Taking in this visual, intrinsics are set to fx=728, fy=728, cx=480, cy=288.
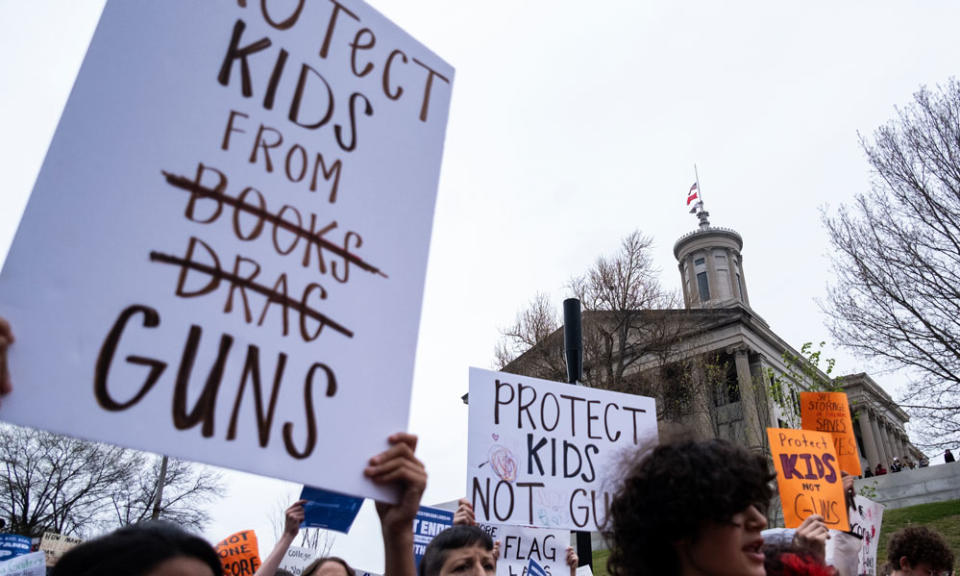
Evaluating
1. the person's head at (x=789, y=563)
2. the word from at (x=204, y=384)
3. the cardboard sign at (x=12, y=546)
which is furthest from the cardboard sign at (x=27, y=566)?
the person's head at (x=789, y=563)

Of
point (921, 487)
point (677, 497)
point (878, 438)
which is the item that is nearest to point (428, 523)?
point (677, 497)

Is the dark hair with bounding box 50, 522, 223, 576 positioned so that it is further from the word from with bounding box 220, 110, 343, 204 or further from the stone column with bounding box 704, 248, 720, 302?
the stone column with bounding box 704, 248, 720, 302

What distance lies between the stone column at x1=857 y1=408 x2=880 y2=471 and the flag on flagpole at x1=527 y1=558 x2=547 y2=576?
5499 cm

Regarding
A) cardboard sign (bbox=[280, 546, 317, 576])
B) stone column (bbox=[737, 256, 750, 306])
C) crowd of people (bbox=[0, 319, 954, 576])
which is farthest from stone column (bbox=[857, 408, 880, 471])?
crowd of people (bbox=[0, 319, 954, 576])

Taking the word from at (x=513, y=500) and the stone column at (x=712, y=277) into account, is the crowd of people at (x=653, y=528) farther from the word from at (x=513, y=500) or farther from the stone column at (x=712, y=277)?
the stone column at (x=712, y=277)

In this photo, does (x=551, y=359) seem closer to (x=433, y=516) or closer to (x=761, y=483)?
(x=433, y=516)

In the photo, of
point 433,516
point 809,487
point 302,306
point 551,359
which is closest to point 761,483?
point 302,306

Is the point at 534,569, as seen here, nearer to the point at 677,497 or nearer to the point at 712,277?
the point at 677,497

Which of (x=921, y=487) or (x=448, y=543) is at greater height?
(x=921, y=487)

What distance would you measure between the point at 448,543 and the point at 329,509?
0.84 meters

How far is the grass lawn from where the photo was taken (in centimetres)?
1523

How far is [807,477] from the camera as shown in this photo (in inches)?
165

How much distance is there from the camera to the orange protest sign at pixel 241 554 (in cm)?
536

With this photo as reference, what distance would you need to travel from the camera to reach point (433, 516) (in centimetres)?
558
